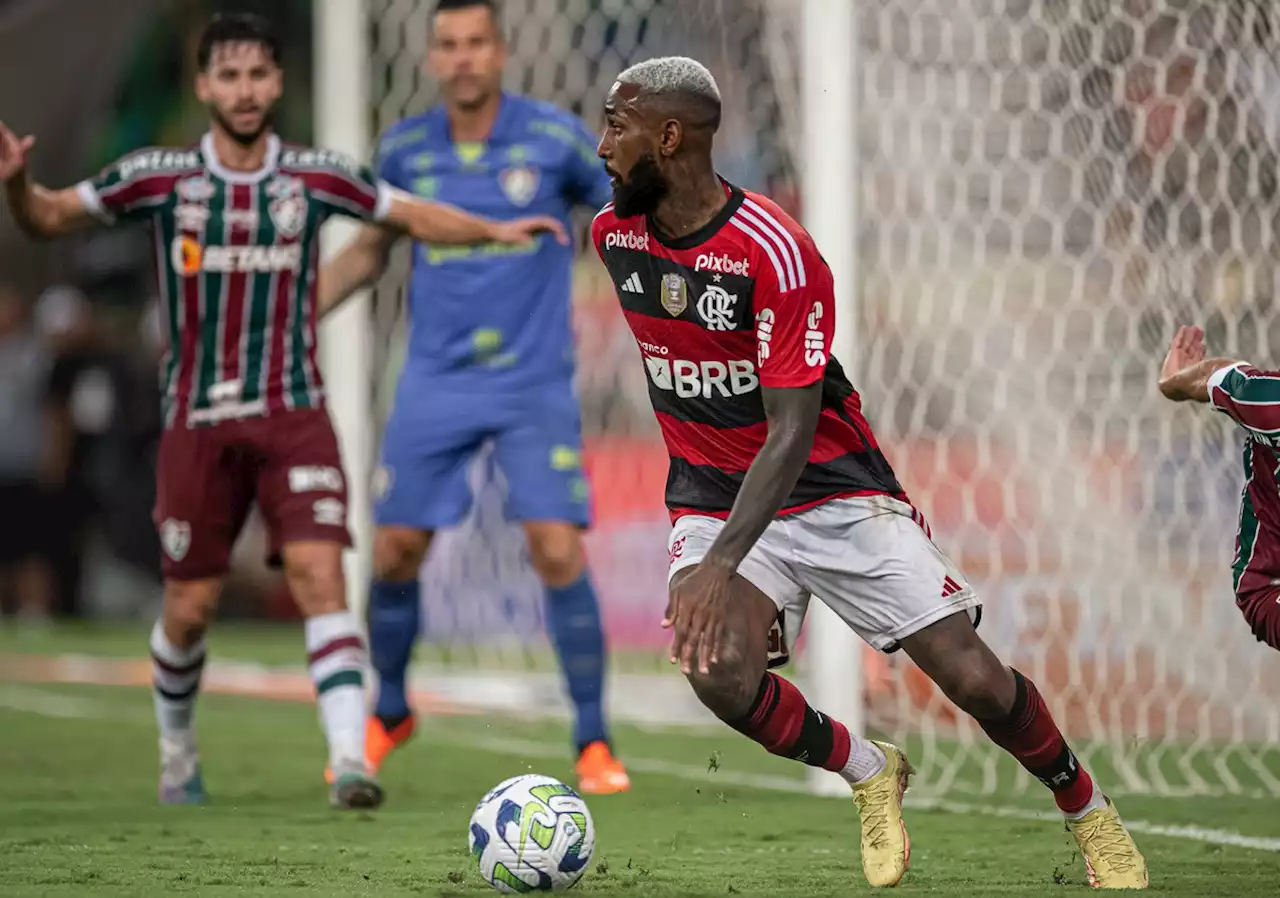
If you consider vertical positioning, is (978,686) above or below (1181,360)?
below

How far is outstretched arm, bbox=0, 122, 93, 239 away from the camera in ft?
20.3

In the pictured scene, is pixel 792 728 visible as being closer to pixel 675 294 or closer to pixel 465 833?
pixel 675 294

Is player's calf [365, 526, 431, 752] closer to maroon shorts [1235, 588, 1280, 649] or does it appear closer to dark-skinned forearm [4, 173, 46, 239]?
dark-skinned forearm [4, 173, 46, 239]

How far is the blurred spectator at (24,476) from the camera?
14852mm

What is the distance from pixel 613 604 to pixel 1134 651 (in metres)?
4.49

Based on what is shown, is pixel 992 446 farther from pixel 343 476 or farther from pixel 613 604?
pixel 613 604

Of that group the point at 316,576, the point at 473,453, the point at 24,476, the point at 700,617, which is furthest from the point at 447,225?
the point at 24,476

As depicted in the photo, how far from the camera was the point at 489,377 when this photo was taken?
282 inches

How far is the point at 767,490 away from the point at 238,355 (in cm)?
248

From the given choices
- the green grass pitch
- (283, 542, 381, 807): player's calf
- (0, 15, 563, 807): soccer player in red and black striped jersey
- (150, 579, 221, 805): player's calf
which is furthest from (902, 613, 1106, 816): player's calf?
(150, 579, 221, 805): player's calf

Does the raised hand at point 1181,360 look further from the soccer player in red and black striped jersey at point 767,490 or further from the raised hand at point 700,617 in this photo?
the raised hand at point 700,617

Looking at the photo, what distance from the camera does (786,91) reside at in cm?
811

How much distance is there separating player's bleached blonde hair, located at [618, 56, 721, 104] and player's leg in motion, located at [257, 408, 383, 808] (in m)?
2.11

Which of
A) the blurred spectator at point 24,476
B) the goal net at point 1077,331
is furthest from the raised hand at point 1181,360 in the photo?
the blurred spectator at point 24,476
